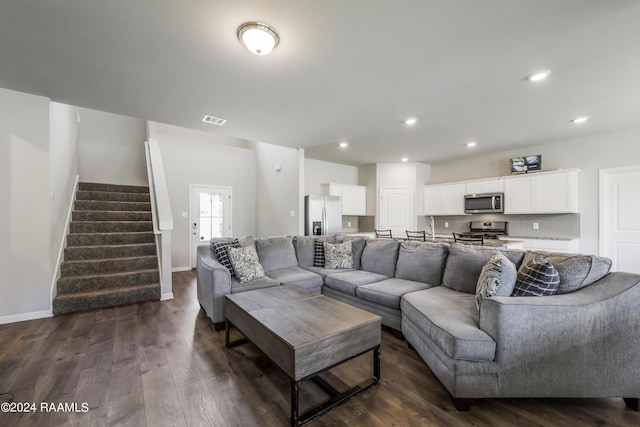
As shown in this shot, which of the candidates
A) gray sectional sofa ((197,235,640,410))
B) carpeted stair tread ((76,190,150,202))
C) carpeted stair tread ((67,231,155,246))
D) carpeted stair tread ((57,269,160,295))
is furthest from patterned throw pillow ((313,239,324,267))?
carpeted stair tread ((76,190,150,202))

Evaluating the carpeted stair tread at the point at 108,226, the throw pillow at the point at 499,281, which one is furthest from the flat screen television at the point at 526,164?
the carpeted stair tread at the point at 108,226

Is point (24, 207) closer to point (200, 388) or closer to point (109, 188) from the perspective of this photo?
point (109, 188)

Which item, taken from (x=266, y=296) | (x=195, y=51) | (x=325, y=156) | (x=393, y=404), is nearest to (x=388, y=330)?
(x=393, y=404)

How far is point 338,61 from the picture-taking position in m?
2.36

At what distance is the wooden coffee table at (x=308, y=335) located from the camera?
5.19 ft

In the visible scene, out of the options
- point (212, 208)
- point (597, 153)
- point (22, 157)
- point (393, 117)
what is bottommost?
point (212, 208)

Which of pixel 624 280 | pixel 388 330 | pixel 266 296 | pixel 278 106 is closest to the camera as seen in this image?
pixel 624 280

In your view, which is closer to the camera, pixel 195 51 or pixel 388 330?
pixel 195 51

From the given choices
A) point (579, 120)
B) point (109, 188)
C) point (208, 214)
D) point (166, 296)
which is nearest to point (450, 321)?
point (166, 296)

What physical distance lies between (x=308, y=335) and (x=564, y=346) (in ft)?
5.19

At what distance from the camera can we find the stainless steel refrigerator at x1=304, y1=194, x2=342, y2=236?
5523 mm

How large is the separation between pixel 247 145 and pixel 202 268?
4.63 m

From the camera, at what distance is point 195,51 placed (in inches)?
87.2

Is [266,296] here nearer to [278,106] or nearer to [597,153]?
[278,106]
